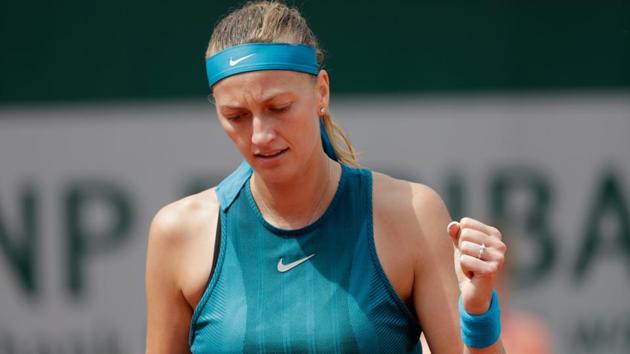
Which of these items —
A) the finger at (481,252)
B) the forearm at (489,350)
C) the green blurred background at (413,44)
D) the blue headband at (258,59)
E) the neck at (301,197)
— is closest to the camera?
the finger at (481,252)

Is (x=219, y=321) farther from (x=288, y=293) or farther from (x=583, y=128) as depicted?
(x=583, y=128)

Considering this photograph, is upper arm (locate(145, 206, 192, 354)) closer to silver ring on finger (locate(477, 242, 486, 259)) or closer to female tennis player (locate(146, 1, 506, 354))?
female tennis player (locate(146, 1, 506, 354))

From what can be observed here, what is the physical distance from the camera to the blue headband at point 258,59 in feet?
7.99

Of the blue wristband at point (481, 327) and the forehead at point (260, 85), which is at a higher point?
the forehead at point (260, 85)

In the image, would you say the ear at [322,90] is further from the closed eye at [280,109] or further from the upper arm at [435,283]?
the upper arm at [435,283]

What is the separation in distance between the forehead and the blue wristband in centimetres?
55

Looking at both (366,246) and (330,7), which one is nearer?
(366,246)

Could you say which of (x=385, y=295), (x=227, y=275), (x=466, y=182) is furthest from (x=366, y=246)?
(x=466, y=182)

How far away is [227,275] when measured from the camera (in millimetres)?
2506

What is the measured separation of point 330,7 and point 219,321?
118 inches

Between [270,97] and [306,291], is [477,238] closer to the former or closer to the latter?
[306,291]

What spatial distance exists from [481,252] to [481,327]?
0.17 m

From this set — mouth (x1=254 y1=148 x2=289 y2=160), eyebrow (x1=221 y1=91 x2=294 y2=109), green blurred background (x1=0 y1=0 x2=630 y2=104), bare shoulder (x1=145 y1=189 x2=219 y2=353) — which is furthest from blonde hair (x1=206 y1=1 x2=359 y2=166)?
green blurred background (x1=0 y1=0 x2=630 y2=104)

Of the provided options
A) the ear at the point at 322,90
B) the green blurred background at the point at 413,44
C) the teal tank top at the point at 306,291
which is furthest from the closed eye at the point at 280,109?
the green blurred background at the point at 413,44
